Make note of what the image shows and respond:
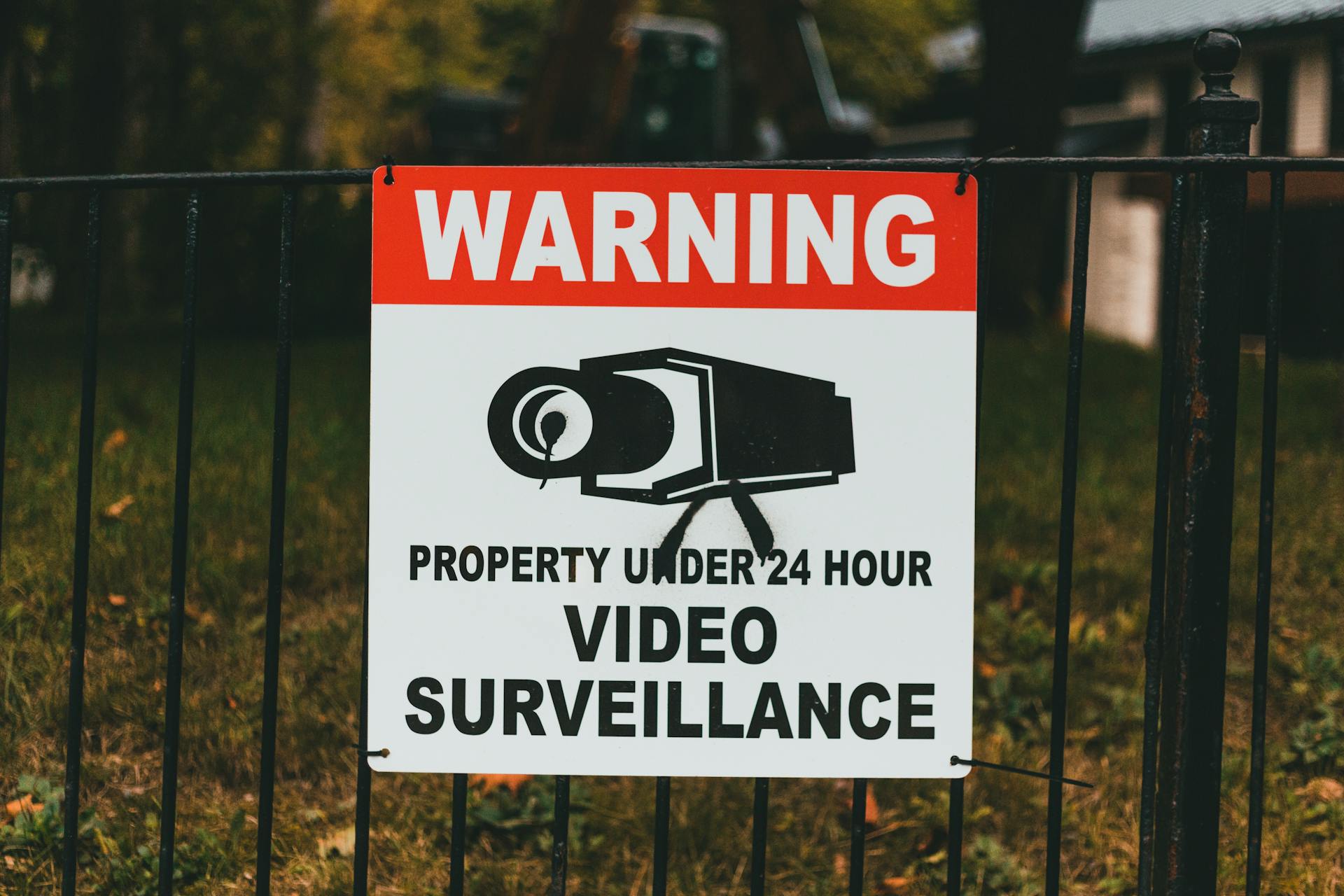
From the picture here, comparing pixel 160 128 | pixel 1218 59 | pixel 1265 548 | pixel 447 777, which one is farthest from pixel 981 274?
pixel 160 128

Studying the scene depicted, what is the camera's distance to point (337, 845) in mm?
3078

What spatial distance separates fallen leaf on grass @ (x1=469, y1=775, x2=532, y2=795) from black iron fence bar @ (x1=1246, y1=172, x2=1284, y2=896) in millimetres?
1732

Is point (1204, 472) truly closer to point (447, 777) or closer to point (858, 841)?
point (858, 841)

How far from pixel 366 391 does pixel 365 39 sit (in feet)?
82.9

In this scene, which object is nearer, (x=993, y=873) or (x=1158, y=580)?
(x=1158, y=580)

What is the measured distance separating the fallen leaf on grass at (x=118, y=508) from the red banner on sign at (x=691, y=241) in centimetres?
259

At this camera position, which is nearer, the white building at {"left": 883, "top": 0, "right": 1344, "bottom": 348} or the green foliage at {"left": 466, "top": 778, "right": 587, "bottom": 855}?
the green foliage at {"left": 466, "top": 778, "right": 587, "bottom": 855}

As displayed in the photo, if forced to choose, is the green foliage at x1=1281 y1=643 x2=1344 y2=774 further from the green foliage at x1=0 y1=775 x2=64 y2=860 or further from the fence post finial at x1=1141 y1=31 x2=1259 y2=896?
the green foliage at x1=0 y1=775 x2=64 y2=860

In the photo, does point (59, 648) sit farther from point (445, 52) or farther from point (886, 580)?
point (445, 52)

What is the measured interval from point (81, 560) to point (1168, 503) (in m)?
2.15

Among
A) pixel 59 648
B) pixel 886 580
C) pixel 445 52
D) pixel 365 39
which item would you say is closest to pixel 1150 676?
pixel 886 580

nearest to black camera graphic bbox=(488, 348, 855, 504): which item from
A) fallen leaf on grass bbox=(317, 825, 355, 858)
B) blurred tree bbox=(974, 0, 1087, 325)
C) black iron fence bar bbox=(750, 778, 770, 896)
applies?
black iron fence bar bbox=(750, 778, 770, 896)

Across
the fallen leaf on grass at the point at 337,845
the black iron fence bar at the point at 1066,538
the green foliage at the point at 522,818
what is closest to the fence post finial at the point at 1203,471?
the black iron fence bar at the point at 1066,538

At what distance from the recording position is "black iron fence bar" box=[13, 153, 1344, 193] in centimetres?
225
